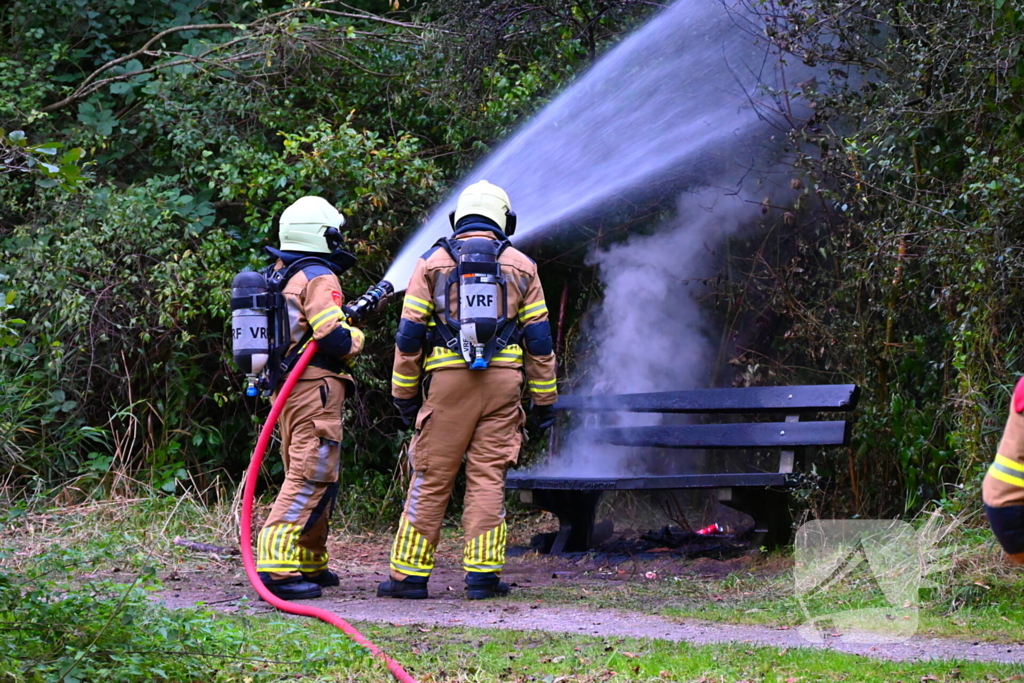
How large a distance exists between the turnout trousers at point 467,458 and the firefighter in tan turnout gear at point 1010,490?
134 inches

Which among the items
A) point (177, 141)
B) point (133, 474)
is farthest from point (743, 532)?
point (177, 141)

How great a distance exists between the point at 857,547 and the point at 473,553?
206 centimetres

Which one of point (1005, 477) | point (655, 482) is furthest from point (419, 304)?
point (1005, 477)

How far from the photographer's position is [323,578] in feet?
20.9

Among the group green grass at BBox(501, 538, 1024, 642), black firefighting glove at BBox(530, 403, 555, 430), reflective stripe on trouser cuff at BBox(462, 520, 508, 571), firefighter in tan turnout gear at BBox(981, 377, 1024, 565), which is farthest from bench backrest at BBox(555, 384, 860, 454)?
firefighter in tan turnout gear at BBox(981, 377, 1024, 565)

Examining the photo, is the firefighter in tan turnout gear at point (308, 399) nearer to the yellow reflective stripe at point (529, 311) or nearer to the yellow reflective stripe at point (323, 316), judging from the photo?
the yellow reflective stripe at point (323, 316)

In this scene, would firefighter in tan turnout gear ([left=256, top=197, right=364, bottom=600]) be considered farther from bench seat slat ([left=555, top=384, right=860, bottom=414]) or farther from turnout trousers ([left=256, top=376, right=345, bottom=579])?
→ bench seat slat ([left=555, top=384, right=860, bottom=414])

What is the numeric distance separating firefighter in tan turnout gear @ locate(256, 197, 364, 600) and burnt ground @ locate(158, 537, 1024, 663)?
25 centimetres

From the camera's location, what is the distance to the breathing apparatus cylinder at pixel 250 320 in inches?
236

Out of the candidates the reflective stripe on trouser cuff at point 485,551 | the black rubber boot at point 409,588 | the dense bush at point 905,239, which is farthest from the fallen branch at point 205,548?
the dense bush at point 905,239

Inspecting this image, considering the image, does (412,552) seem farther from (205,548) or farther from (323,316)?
(205,548)

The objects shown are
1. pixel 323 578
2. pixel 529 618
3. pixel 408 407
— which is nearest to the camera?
pixel 529 618

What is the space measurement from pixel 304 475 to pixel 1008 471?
4.07 metres

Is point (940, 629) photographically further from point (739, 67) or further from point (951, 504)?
point (739, 67)
